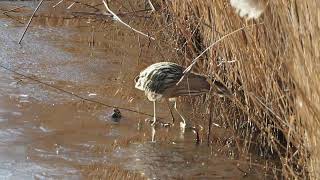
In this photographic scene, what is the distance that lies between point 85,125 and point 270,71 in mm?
1327

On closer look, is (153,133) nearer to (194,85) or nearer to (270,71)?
(194,85)

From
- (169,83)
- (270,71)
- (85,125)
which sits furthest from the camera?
(85,125)

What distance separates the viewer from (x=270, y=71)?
134 inches

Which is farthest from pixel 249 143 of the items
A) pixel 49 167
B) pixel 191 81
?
pixel 49 167

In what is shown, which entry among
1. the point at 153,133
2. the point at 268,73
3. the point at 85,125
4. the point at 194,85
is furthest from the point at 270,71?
the point at 85,125

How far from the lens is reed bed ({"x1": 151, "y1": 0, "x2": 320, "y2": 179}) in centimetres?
279

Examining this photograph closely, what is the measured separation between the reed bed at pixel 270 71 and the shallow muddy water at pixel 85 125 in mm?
274

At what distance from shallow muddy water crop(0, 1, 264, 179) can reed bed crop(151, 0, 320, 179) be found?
10.8 inches

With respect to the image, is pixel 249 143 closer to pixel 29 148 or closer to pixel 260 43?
pixel 260 43

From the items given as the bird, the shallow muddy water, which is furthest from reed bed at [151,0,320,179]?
the shallow muddy water

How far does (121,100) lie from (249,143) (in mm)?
1152

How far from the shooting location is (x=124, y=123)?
436 centimetres

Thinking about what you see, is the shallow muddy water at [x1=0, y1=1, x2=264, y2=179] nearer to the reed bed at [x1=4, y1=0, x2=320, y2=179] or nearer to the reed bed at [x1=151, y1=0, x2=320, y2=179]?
the reed bed at [x1=4, y1=0, x2=320, y2=179]

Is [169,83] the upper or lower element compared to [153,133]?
upper
